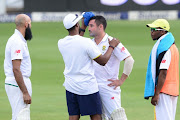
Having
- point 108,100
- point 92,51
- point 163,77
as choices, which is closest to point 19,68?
point 92,51

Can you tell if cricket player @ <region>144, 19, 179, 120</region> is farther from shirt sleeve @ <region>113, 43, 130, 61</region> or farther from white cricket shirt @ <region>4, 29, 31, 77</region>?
white cricket shirt @ <region>4, 29, 31, 77</region>

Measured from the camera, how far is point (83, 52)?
646cm

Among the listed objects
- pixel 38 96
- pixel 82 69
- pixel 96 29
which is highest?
pixel 96 29

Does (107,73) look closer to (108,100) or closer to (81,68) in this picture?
(108,100)

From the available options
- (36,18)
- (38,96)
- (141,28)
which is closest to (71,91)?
(38,96)

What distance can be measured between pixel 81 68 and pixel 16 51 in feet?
→ 3.07

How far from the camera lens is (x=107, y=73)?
698cm

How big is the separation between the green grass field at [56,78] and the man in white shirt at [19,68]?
8.37 feet

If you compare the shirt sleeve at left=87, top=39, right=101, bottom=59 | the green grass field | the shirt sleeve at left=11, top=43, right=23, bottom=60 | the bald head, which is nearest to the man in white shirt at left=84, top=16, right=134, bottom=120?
the shirt sleeve at left=87, top=39, right=101, bottom=59

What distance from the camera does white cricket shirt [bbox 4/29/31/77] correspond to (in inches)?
256

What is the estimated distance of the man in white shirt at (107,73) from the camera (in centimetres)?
691

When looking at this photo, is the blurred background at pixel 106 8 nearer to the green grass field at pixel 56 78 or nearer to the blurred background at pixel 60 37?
the blurred background at pixel 60 37

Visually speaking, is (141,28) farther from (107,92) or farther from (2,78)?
(107,92)

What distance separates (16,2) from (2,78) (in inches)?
805
